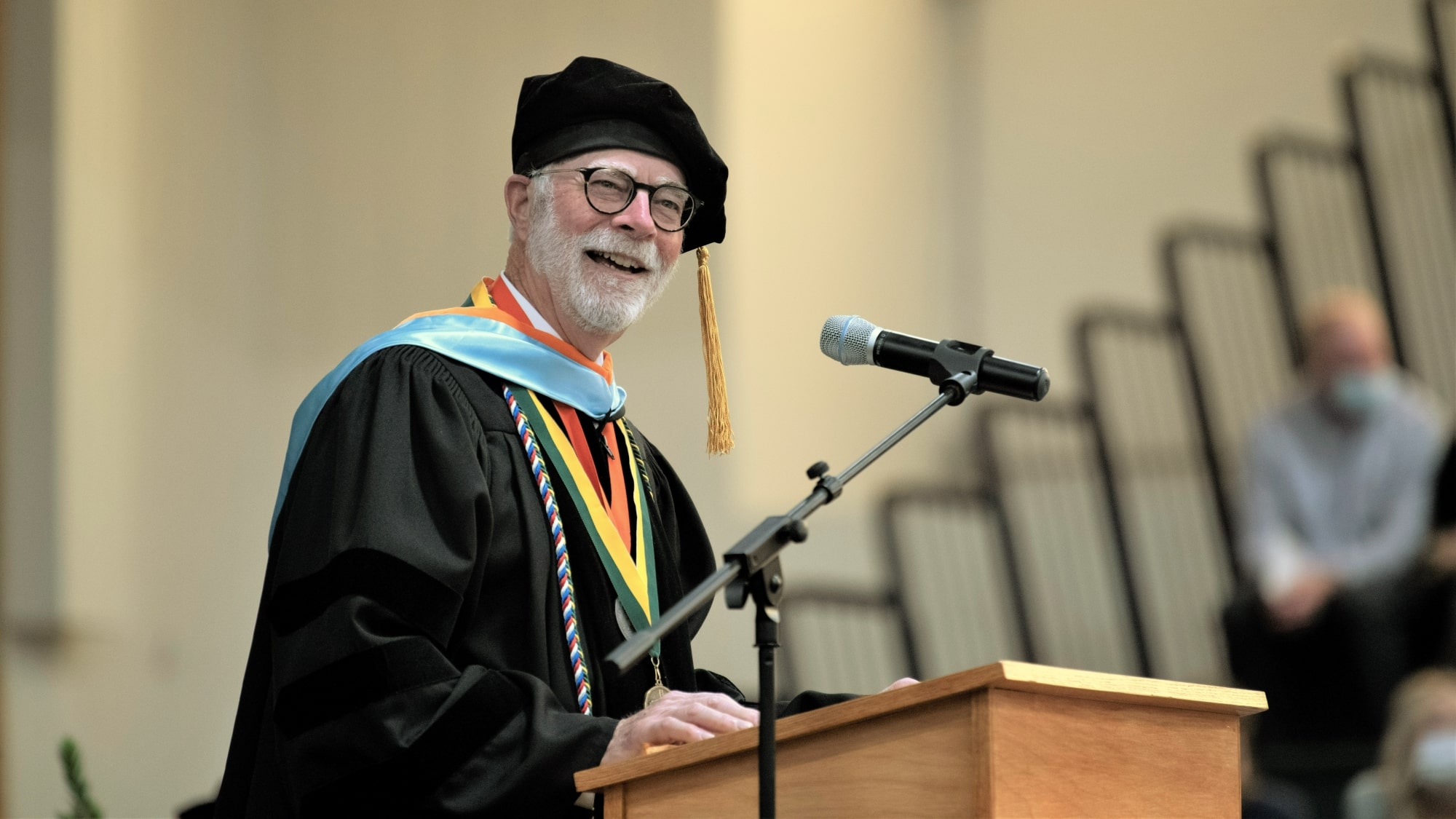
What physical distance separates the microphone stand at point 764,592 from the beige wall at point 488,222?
3865 mm

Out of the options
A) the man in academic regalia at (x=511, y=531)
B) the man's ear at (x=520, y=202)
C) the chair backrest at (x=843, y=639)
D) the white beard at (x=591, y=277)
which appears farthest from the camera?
the chair backrest at (x=843, y=639)

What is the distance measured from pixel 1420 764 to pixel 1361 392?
173 centimetres

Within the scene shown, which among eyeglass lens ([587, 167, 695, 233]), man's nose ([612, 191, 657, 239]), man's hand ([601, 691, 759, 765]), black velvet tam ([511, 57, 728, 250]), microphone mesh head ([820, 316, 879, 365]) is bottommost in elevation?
man's hand ([601, 691, 759, 765])

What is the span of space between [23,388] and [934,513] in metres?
4.13

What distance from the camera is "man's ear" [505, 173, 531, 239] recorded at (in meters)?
2.89

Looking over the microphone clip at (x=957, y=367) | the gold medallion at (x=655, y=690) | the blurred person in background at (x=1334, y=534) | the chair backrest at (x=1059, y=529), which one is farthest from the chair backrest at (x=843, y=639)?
the microphone clip at (x=957, y=367)

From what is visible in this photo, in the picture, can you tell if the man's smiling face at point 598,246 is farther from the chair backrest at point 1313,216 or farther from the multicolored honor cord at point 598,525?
the chair backrest at point 1313,216

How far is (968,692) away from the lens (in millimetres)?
1787

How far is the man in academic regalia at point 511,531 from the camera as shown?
217 cm

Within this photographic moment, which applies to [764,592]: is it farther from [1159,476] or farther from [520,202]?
[1159,476]

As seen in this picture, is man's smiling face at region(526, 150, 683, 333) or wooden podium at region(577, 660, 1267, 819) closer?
wooden podium at region(577, 660, 1267, 819)

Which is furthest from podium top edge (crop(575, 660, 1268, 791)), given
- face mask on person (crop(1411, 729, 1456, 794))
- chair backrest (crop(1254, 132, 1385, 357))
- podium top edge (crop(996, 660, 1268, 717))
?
chair backrest (crop(1254, 132, 1385, 357))

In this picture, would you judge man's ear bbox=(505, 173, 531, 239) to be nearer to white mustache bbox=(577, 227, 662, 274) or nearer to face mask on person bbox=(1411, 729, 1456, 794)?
white mustache bbox=(577, 227, 662, 274)

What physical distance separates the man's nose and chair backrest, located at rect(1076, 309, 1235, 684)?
192 inches
